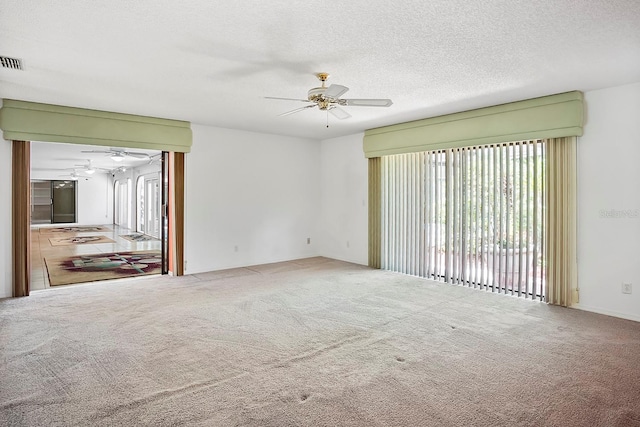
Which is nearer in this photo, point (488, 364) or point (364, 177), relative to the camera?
point (488, 364)

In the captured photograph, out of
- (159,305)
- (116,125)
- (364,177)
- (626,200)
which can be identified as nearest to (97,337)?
(159,305)

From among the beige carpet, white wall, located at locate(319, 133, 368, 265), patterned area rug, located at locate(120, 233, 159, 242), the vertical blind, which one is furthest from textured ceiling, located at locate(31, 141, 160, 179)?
the vertical blind

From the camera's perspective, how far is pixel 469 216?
5.50 metres

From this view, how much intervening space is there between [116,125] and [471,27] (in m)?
4.98

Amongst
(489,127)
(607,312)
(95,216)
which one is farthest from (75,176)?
(607,312)

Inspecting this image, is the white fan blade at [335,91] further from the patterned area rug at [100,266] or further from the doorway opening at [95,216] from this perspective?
the patterned area rug at [100,266]

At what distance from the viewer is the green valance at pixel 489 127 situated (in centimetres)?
436

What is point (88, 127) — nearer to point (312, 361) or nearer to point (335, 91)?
point (335, 91)

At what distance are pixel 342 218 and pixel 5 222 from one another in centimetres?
539

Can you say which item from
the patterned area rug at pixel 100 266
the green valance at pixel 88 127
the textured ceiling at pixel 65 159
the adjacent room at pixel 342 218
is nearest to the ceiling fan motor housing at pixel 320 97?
the adjacent room at pixel 342 218

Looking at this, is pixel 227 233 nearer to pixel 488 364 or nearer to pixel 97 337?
pixel 97 337

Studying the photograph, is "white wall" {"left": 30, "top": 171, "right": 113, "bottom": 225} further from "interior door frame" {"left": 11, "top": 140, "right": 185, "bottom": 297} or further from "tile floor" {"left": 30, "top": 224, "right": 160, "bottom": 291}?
"interior door frame" {"left": 11, "top": 140, "right": 185, "bottom": 297}

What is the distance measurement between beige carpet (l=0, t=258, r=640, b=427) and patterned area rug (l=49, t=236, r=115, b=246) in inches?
243

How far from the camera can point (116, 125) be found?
18.1 feet
